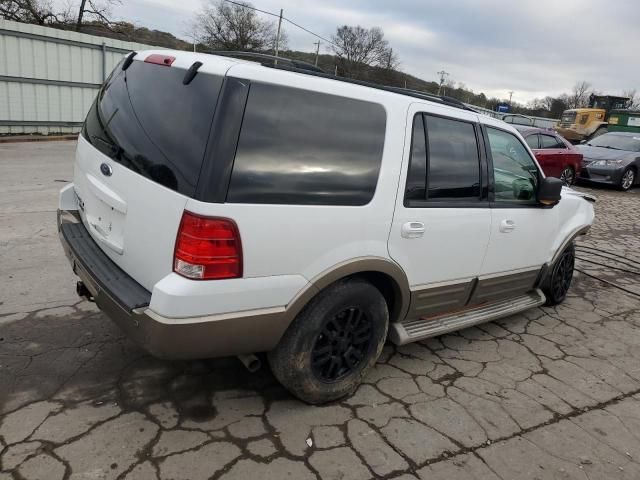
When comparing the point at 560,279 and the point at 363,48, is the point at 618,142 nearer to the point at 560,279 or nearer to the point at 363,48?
the point at 560,279

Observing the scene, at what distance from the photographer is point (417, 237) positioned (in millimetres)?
2945

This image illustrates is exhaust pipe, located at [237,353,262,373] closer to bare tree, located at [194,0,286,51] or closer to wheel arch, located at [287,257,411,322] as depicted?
wheel arch, located at [287,257,411,322]

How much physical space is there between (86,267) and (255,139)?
1.24 m

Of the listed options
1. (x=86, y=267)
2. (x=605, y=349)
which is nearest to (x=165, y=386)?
(x=86, y=267)

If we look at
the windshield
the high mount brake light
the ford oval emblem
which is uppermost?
the high mount brake light

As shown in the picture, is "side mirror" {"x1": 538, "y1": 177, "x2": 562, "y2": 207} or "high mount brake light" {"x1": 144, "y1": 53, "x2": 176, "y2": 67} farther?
"side mirror" {"x1": 538, "y1": 177, "x2": 562, "y2": 207}

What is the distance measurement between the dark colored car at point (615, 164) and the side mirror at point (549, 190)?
433 inches

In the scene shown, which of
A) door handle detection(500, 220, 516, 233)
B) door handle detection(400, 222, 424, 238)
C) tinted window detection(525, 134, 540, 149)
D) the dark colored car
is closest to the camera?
door handle detection(400, 222, 424, 238)

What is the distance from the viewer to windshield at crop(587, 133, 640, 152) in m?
14.2

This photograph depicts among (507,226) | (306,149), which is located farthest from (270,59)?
(507,226)

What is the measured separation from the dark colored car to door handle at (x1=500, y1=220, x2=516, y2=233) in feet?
37.5

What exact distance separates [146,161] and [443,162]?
5.98ft

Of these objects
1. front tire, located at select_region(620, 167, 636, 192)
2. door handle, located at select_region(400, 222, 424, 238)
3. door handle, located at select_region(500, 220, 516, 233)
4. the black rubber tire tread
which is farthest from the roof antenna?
front tire, located at select_region(620, 167, 636, 192)

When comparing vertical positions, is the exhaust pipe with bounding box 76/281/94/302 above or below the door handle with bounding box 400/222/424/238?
below
